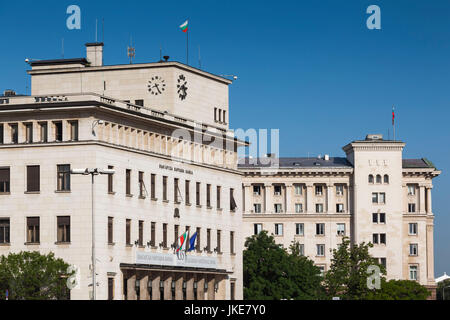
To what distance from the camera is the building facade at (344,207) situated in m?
192

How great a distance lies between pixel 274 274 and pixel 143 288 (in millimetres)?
35580

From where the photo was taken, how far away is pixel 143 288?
363 ft

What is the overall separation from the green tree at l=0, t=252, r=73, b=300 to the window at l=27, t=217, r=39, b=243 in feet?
15.2

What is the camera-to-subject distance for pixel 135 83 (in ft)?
406

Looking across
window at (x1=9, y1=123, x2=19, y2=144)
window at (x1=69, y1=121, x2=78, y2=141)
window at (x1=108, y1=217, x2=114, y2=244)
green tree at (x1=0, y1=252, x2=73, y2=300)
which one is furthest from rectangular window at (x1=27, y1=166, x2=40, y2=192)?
green tree at (x1=0, y1=252, x2=73, y2=300)

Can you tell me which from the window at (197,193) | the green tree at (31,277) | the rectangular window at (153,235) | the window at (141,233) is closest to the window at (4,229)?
the green tree at (31,277)

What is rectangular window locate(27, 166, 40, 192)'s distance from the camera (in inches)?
4132

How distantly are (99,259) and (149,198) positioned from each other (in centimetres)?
1110

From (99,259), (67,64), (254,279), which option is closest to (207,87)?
(67,64)

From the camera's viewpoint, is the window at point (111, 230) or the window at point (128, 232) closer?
the window at point (111, 230)

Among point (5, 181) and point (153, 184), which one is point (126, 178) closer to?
point (153, 184)

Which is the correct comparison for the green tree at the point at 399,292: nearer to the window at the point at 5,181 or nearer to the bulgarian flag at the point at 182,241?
the bulgarian flag at the point at 182,241

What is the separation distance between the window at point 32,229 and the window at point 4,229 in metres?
2.01

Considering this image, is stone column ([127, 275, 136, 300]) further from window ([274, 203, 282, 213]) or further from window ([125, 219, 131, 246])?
window ([274, 203, 282, 213])
